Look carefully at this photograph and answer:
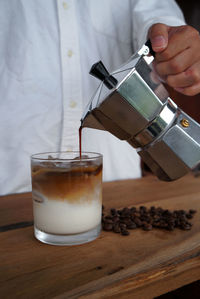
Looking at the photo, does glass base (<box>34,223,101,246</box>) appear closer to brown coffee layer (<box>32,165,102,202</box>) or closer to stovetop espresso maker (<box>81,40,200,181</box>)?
brown coffee layer (<box>32,165,102,202</box>)

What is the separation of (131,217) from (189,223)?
0.13m

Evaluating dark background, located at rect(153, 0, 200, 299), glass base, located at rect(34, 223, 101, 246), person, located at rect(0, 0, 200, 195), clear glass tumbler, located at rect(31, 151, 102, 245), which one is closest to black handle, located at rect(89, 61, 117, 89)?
clear glass tumbler, located at rect(31, 151, 102, 245)

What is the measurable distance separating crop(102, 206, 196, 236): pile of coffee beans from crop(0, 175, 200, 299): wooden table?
14 millimetres

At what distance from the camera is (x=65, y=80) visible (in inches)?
37.5

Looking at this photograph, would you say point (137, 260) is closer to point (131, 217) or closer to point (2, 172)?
point (131, 217)

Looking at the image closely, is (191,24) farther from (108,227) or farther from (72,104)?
(108,227)

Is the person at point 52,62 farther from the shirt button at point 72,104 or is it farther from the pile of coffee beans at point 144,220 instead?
the pile of coffee beans at point 144,220

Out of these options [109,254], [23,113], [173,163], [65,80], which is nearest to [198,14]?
[65,80]

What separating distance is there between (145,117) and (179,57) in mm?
230

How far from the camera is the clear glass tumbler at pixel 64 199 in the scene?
0.54 m

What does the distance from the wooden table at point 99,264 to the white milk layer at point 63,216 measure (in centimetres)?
3

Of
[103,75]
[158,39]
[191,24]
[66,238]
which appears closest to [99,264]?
[66,238]

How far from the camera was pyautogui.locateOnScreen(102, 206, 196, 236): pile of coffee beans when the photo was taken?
2.05ft

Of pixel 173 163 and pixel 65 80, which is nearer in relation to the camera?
pixel 173 163
